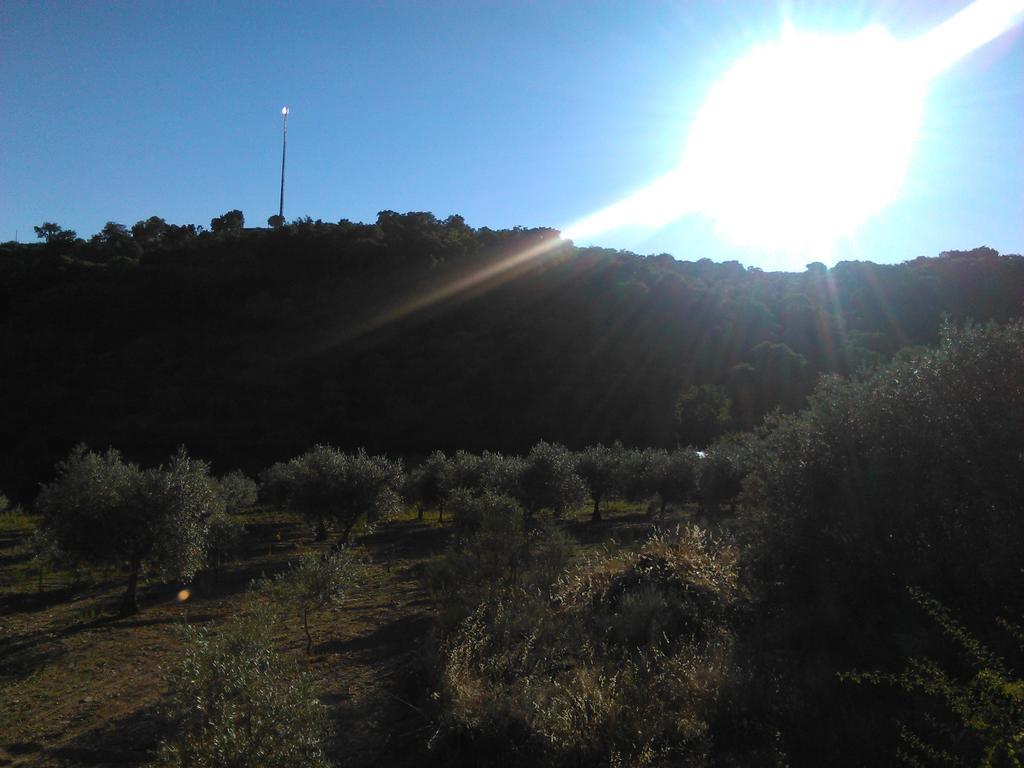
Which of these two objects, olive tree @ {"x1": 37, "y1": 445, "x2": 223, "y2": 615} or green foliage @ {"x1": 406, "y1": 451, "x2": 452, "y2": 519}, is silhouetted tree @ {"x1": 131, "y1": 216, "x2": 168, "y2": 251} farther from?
olive tree @ {"x1": 37, "y1": 445, "x2": 223, "y2": 615}

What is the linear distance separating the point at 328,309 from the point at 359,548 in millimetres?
41387

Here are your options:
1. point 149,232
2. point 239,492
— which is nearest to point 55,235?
point 149,232

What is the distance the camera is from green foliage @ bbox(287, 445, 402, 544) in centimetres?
2411

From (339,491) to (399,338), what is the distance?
35.4 meters

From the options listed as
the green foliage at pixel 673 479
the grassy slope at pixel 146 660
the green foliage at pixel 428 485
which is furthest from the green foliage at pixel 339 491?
the green foliage at pixel 673 479

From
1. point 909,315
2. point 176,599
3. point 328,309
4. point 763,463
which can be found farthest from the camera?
point 328,309

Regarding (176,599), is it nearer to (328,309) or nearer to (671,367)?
(671,367)

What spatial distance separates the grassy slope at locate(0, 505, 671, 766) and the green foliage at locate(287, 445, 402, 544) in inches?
87.2

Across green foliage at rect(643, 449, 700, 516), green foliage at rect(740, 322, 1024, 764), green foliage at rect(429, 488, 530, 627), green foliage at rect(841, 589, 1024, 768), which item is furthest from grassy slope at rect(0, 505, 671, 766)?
green foliage at rect(643, 449, 700, 516)

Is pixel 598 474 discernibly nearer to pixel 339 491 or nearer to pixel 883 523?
pixel 339 491

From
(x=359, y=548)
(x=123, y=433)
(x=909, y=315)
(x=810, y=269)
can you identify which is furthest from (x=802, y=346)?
(x=123, y=433)

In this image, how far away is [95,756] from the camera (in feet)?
28.4

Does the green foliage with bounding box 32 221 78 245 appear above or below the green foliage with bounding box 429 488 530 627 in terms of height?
above

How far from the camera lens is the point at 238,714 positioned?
588cm
